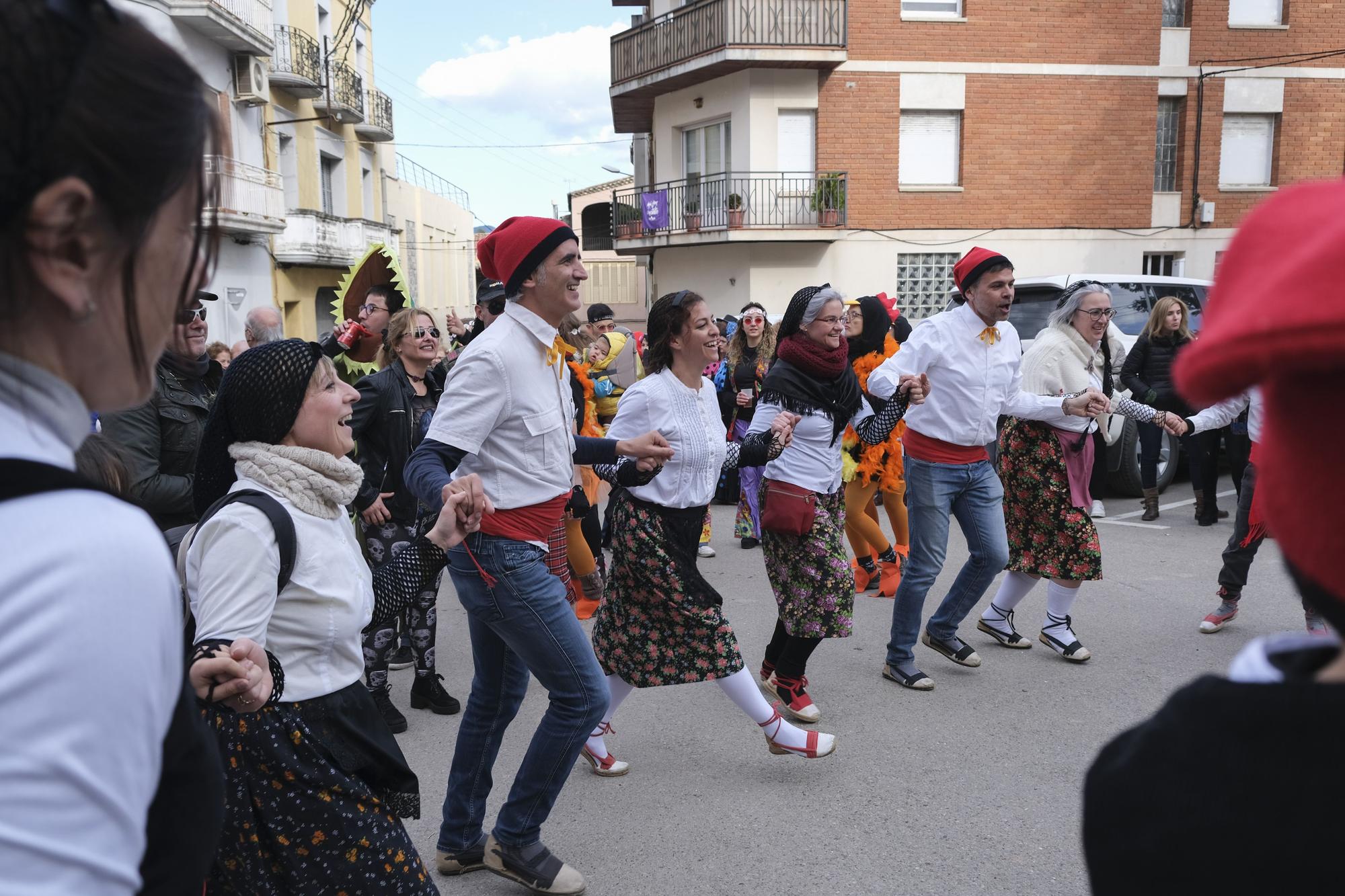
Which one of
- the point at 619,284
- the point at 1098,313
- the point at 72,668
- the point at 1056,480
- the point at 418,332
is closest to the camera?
the point at 72,668

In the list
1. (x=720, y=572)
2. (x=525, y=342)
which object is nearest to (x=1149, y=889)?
(x=525, y=342)

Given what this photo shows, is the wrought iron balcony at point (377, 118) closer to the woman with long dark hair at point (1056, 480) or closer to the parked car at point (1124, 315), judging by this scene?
the parked car at point (1124, 315)

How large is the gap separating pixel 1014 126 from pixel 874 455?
17.1 m

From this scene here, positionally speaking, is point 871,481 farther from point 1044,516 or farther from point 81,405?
point 81,405

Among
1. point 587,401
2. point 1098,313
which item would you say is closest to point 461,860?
point 1098,313

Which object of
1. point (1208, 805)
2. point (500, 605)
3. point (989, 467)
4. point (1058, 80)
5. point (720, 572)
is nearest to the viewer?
point (1208, 805)

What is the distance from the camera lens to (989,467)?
537 centimetres

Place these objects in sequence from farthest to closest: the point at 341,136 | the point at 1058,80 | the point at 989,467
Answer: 1. the point at 341,136
2. the point at 1058,80
3. the point at 989,467

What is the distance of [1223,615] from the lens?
19.9ft

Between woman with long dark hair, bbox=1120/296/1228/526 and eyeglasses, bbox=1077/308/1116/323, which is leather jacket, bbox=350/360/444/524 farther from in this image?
woman with long dark hair, bbox=1120/296/1228/526

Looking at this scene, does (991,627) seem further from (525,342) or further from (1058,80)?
(1058,80)

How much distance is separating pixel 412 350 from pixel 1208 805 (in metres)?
4.94

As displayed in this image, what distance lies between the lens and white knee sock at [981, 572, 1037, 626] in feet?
18.9

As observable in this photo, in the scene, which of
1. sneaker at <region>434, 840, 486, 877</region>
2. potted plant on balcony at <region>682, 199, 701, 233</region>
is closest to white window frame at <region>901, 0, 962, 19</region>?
potted plant on balcony at <region>682, 199, 701, 233</region>
